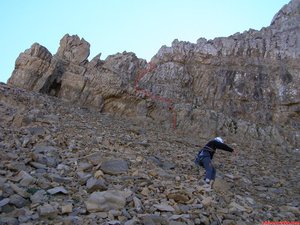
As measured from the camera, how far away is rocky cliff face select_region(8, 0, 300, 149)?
72.3 ft

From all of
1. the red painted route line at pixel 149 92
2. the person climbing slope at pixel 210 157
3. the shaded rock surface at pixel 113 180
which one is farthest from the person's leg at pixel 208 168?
the red painted route line at pixel 149 92

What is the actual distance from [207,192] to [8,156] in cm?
538

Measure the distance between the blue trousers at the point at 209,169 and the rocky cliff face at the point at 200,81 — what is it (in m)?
10.4

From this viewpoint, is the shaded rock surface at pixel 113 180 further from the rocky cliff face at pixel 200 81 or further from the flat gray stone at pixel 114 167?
the rocky cliff face at pixel 200 81

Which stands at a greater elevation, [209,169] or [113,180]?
[209,169]

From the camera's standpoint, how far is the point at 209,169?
1071 cm

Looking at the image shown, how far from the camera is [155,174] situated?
9.74m

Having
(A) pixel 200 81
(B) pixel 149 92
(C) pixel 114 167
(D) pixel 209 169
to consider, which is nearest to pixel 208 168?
(D) pixel 209 169

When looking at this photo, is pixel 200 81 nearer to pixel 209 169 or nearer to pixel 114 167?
pixel 209 169

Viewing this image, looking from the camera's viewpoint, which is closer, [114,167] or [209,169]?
[114,167]

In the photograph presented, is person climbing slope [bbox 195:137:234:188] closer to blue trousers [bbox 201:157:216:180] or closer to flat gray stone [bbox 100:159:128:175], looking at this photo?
blue trousers [bbox 201:157:216:180]

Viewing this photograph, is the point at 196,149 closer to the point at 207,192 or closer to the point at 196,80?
the point at 207,192

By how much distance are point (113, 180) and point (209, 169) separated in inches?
139

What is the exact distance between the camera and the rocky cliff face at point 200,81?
22.0 meters
